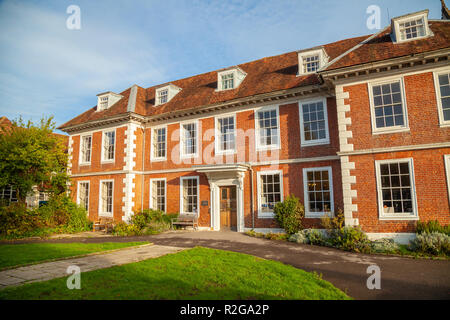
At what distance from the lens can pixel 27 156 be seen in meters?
17.3

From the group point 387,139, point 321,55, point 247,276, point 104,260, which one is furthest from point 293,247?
point 321,55

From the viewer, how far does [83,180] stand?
2081 cm

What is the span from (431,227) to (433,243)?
0.83 meters

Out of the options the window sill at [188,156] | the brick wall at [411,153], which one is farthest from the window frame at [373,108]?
the window sill at [188,156]

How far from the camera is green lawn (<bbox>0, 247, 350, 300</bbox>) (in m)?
5.27

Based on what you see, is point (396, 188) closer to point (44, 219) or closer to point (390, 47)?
point (390, 47)

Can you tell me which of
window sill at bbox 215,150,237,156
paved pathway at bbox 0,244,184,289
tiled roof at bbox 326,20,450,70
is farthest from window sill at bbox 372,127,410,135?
paved pathway at bbox 0,244,184,289

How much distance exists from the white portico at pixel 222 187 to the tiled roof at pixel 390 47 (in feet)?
23.3

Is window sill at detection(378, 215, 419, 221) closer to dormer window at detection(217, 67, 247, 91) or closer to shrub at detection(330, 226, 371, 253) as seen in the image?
shrub at detection(330, 226, 371, 253)

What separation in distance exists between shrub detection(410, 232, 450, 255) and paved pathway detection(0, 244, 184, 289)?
886 cm

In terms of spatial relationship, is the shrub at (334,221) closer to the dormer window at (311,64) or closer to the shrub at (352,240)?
the shrub at (352,240)

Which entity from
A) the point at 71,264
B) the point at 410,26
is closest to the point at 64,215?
the point at 71,264

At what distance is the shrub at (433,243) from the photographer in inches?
370
